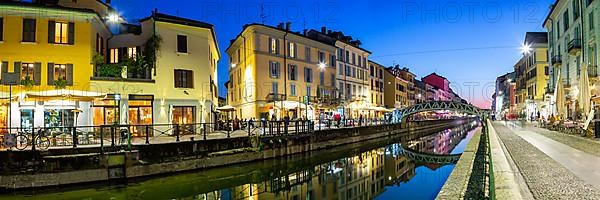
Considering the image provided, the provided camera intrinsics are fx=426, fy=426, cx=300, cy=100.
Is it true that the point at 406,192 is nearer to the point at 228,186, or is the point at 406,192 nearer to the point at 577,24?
the point at 228,186

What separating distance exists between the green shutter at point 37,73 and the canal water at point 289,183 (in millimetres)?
10735

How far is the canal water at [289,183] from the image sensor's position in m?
15.6

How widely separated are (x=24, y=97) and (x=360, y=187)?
52.8 ft

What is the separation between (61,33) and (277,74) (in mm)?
22715

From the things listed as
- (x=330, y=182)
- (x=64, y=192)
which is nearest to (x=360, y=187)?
(x=330, y=182)

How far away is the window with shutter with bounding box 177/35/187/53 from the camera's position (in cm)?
2881

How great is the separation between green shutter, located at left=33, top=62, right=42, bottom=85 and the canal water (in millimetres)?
10735

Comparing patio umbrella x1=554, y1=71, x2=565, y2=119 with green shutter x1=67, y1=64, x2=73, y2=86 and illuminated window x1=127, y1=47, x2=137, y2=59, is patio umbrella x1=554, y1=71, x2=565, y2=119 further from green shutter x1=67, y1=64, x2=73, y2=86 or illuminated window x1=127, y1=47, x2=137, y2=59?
green shutter x1=67, y1=64, x2=73, y2=86

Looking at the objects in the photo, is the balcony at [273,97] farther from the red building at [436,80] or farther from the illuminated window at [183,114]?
the red building at [436,80]

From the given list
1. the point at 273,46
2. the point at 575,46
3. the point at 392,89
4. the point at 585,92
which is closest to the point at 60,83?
the point at 273,46

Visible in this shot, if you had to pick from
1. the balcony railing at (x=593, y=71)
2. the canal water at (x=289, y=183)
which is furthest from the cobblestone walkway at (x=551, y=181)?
the balcony railing at (x=593, y=71)

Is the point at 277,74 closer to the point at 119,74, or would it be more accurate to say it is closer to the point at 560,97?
the point at 119,74

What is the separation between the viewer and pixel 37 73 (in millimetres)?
23609

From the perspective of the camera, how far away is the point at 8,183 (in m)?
15.3
